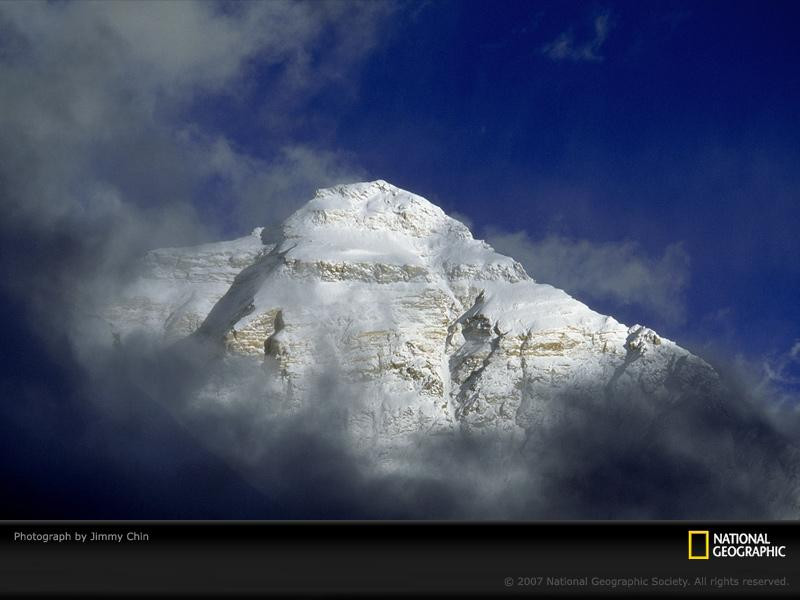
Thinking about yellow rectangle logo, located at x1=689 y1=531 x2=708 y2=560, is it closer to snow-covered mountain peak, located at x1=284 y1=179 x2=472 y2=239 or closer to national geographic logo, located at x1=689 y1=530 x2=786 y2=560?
national geographic logo, located at x1=689 y1=530 x2=786 y2=560

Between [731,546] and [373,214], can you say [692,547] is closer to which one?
[731,546]

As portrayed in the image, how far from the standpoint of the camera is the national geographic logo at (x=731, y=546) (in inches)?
240

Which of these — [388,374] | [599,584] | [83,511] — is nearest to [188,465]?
[83,511]

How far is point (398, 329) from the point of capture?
69.5m

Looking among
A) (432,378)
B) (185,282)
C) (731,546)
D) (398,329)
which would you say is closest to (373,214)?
(398,329)

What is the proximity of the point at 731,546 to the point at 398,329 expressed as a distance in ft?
208

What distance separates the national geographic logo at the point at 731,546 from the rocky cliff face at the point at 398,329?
165ft

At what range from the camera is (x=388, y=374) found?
65.1 metres

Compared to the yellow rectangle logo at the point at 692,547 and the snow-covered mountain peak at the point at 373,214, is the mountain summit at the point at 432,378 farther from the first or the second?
the yellow rectangle logo at the point at 692,547

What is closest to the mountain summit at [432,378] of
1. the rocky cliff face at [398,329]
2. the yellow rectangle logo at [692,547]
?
the rocky cliff face at [398,329]

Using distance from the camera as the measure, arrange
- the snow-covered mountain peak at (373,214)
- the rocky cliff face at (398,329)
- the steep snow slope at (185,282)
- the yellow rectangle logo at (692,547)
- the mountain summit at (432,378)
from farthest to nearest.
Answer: the snow-covered mountain peak at (373,214), the steep snow slope at (185,282), the rocky cliff face at (398,329), the mountain summit at (432,378), the yellow rectangle logo at (692,547)

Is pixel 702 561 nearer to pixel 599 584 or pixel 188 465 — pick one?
pixel 599 584

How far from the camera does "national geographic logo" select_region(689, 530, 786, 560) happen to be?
6.09m

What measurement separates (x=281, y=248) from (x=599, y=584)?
71.9m
